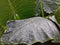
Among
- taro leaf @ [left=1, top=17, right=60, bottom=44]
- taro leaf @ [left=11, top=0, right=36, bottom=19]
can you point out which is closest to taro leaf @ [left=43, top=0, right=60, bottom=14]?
taro leaf @ [left=11, top=0, right=36, bottom=19]

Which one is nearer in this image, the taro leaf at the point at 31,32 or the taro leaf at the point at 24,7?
the taro leaf at the point at 31,32

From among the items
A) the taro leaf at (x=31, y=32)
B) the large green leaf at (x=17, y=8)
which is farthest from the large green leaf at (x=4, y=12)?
the taro leaf at (x=31, y=32)

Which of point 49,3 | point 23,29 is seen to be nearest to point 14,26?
point 23,29

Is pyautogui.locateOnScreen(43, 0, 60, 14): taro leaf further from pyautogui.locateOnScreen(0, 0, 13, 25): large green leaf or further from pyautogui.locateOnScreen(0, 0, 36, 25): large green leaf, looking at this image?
pyautogui.locateOnScreen(0, 0, 13, 25): large green leaf

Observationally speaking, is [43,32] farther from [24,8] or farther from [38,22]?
[24,8]

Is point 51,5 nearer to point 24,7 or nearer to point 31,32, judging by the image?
point 24,7

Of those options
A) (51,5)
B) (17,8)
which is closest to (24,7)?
(17,8)

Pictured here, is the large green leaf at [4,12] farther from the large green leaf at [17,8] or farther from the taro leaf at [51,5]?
the taro leaf at [51,5]

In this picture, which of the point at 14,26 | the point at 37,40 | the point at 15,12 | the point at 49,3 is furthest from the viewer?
the point at 49,3
